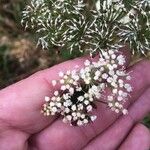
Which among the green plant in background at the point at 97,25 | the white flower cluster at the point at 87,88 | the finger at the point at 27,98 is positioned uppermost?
the green plant in background at the point at 97,25

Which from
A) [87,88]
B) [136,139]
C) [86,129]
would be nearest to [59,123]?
[86,129]

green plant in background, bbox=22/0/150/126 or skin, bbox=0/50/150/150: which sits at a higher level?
green plant in background, bbox=22/0/150/126

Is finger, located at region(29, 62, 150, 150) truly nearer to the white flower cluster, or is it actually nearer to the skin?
the skin

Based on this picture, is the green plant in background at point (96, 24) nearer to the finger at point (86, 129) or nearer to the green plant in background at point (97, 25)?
the green plant in background at point (97, 25)

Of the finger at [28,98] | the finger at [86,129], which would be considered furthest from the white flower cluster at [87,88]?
the finger at [86,129]

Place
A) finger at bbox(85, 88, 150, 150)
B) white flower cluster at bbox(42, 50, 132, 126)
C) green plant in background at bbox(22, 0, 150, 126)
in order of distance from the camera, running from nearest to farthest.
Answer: white flower cluster at bbox(42, 50, 132, 126), green plant in background at bbox(22, 0, 150, 126), finger at bbox(85, 88, 150, 150)

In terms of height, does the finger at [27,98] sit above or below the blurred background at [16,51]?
above

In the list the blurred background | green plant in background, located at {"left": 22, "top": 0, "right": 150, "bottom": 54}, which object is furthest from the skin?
the blurred background
